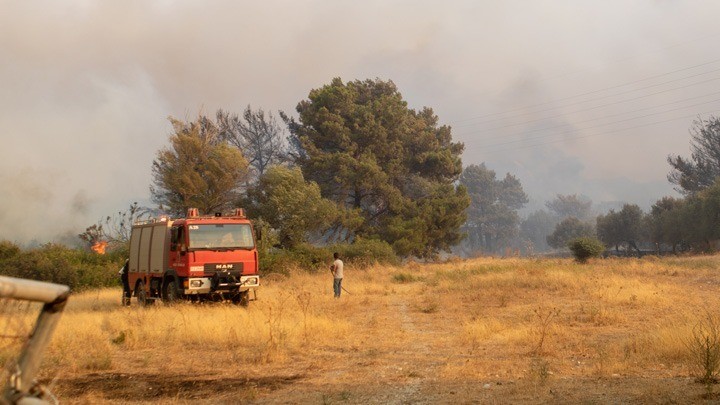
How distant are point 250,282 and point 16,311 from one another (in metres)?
15.7

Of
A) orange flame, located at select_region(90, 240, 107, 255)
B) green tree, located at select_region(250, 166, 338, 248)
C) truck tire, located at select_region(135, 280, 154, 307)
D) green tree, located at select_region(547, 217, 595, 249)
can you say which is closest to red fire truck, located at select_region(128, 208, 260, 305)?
truck tire, located at select_region(135, 280, 154, 307)

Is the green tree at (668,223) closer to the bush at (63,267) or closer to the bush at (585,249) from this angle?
the bush at (585,249)

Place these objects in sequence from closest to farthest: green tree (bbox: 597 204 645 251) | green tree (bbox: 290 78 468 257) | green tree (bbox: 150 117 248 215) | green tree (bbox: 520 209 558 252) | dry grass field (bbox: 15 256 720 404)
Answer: dry grass field (bbox: 15 256 720 404), green tree (bbox: 150 117 248 215), green tree (bbox: 290 78 468 257), green tree (bbox: 597 204 645 251), green tree (bbox: 520 209 558 252)

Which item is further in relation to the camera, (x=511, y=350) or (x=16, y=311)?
(x=511, y=350)

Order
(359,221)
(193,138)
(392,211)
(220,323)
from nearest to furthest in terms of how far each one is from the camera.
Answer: (220,323) → (193,138) → (359,221) → (392,211)

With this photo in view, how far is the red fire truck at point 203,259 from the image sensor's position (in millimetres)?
17750

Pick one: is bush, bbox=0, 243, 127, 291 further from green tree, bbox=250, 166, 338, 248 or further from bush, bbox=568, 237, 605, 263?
bush, bbox=568, 237, 605, 263

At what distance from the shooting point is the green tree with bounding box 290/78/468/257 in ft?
169

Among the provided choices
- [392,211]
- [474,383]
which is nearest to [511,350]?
[474,383]

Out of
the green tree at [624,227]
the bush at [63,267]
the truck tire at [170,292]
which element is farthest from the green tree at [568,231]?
the truck tire at [170,292]

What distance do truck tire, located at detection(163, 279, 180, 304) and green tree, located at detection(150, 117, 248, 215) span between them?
2498cm

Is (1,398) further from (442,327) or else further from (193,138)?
(193,138)

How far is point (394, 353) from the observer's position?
11750 millimetres

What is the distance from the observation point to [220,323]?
14.0 metres
